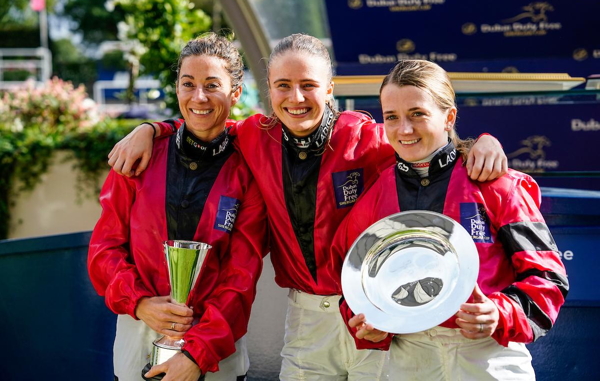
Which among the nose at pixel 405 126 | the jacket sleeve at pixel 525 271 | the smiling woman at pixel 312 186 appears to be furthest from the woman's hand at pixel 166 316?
the jacket sleeve at pixel 525 271

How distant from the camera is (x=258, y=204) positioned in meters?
3.00

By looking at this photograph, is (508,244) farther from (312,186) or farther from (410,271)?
(312,186)

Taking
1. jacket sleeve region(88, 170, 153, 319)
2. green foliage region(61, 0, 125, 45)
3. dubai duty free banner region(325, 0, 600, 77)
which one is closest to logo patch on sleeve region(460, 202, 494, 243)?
jacket sleeve region(88, 170, 153, 319)

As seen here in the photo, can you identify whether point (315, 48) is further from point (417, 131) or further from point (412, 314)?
point (412, 314)

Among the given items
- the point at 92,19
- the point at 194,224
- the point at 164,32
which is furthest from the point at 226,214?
the point at 92,19

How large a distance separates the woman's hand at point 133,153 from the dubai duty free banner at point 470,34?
3.22 meters

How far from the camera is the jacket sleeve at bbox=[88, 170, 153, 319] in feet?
9.23

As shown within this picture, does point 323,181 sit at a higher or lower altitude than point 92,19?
lower

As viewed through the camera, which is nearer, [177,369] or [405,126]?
[405,126]

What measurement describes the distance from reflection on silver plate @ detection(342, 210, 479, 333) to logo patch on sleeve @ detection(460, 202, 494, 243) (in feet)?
0.43

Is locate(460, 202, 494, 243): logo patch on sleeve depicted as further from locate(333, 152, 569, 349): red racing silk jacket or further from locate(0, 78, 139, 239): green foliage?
locate(0, 78, 139, 239): green foliage

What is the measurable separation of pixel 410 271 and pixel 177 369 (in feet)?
2.96

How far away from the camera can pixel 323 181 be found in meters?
2.87

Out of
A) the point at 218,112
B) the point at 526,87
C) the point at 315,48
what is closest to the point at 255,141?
the point at 218,112
